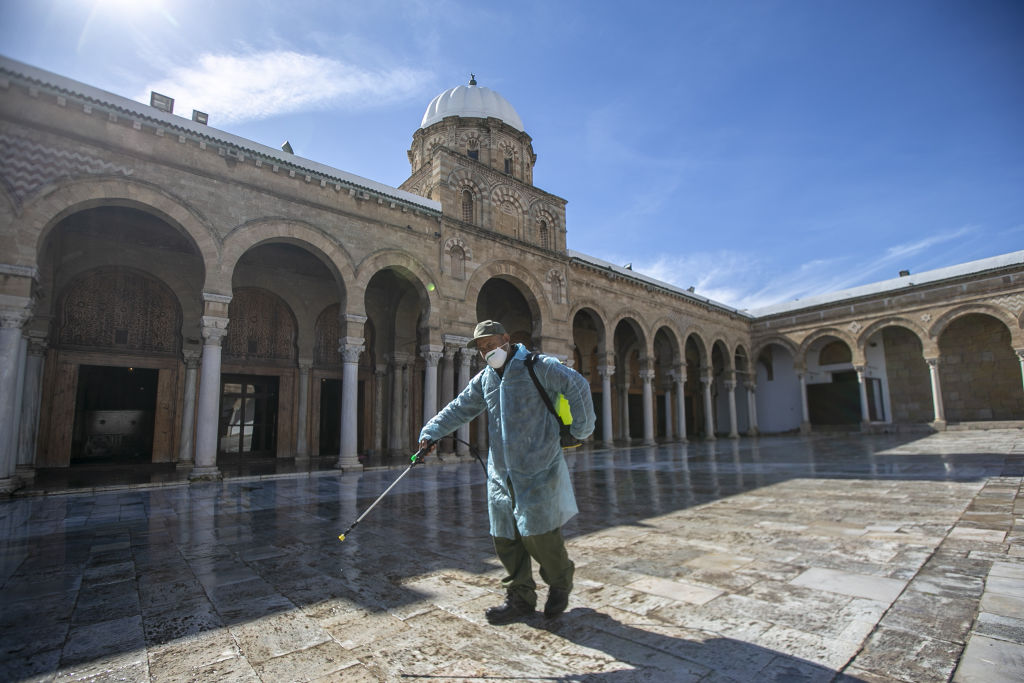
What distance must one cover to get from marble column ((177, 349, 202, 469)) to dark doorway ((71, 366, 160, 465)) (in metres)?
0.98

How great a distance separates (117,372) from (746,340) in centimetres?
2639

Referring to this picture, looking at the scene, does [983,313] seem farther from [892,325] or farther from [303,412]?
[303,412]

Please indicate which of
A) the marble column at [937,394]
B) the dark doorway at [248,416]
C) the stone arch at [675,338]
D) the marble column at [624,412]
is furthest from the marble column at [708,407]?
the dark doorway at [248,416]

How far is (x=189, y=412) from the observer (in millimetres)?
12297

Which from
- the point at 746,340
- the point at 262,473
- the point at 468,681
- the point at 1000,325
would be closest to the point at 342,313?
the point at 262,473

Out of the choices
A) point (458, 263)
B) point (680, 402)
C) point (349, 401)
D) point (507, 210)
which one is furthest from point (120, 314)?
point (680, 402)

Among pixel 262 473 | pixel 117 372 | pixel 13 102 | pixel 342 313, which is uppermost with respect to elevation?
pixel 13 102

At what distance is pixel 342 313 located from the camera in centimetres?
1163

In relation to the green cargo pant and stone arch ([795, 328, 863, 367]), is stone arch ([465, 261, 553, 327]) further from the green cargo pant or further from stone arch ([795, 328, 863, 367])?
stone arch ([795, 328, 863, 367])

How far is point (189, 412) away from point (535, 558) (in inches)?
495

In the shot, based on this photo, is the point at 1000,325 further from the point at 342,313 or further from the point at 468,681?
the point at 468,681

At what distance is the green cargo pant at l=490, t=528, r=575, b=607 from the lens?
2.54m

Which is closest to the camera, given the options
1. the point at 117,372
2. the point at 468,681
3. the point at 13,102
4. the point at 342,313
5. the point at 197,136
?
the point at 468,681

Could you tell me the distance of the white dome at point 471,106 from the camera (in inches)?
714
